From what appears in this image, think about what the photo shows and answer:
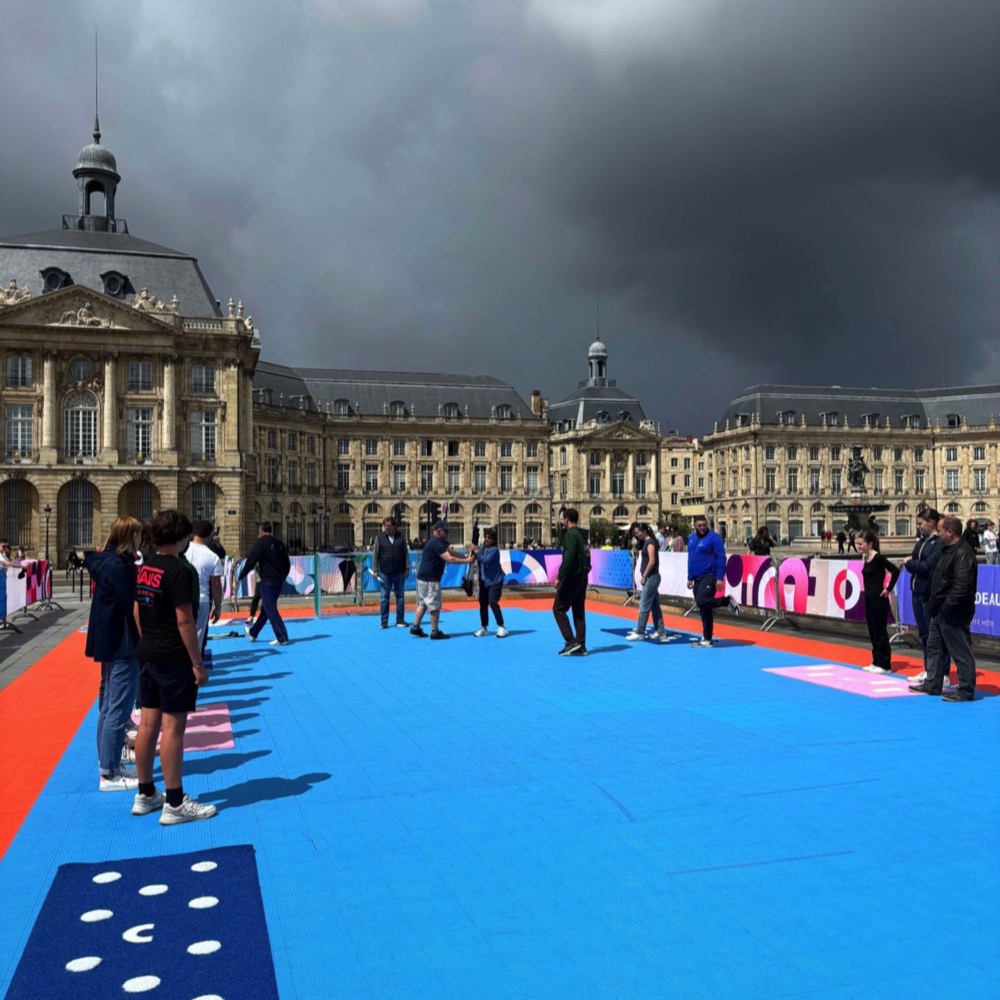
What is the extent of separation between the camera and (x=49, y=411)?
5019 centimetres

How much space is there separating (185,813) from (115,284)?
51.9 m

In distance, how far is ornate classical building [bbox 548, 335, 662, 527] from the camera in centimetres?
10094

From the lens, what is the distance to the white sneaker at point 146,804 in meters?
6.33

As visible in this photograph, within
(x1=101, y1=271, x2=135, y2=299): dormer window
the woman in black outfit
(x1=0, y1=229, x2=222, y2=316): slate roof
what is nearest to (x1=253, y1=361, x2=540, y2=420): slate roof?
(x1=0, y1=229, x2=222, y2=316): slate roof

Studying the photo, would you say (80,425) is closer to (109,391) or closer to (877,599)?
(109,391)

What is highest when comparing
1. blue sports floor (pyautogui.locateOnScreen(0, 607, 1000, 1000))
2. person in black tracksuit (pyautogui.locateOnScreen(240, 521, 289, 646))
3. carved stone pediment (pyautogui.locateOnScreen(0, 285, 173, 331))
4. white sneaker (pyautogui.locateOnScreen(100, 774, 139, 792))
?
carved stone pediment (pyautogui.locateOnScreen(0, 285, 173, 331))

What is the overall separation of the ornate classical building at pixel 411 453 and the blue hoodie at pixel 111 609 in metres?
77.2

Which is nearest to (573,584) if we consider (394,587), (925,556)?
(925,556)

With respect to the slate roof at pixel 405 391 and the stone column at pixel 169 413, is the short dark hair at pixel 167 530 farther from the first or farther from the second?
the slate roof at pixel 405 391

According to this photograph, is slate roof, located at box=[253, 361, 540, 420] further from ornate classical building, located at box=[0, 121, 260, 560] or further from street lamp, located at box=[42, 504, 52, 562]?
street lamp, located at box=[42, 504, 52, 562]

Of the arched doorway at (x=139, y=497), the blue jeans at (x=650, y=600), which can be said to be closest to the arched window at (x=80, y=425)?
the arched doorway at (x=139, y=497)

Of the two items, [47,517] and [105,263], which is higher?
[105,263]

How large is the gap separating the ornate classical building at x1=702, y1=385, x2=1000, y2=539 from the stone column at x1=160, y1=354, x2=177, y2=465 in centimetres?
6921

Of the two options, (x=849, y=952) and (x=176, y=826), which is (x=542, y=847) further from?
(x=176, y=826)
